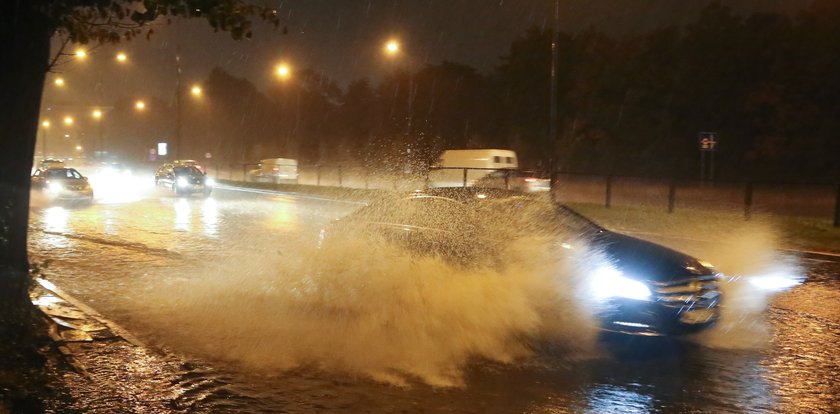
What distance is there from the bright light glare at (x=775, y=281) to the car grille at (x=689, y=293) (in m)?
3.70

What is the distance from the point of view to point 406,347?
6.82m

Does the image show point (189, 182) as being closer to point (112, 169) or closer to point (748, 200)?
point (748, 200)

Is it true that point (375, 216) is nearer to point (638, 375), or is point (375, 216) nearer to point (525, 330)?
point (525, 330)

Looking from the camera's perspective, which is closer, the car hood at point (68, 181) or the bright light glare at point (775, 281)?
the bright light glare at point (775, 281)

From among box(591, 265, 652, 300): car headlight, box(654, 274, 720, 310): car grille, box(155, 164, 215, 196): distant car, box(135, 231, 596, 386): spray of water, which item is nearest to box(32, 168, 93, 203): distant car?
box(155, 164, 215, 196): distant car

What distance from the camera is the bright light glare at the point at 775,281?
34.3 feet

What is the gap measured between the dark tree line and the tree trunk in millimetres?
17749

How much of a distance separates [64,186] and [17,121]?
1977cm

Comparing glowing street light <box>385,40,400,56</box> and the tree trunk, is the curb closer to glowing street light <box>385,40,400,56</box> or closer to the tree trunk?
the tree trunk

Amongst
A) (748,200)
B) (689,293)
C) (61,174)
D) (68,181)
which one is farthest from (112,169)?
(689,293)

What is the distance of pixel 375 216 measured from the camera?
31.1 ft

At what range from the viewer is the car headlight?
6805 mm

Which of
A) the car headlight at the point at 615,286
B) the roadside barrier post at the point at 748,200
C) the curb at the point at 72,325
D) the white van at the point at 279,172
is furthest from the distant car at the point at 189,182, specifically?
the car headlight at the point at 615,286

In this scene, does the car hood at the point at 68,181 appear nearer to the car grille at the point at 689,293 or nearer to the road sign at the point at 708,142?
the road sign at the point at 708,142
